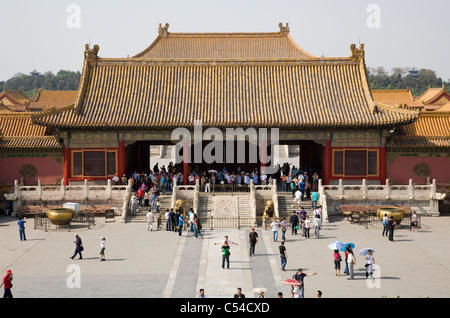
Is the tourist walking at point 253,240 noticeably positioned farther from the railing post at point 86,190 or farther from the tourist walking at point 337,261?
the railing post at point 86,190

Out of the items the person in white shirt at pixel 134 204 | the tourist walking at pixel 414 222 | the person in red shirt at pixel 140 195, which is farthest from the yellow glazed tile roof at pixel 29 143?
the tourist walking at pixel 414 222

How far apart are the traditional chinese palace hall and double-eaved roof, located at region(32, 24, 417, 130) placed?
0.23ft

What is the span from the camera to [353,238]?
38.8 meters

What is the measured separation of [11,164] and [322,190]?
71.4 ft

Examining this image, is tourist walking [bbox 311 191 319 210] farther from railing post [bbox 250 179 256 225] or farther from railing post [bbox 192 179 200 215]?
railing post [bbox 192 179 200 215]

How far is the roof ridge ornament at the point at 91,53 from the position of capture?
52.7 metres

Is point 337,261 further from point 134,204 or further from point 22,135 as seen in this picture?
point 22,135

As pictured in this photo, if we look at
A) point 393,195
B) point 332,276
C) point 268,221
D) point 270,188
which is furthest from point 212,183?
point 332,276

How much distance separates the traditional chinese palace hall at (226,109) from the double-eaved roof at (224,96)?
0.23 feet

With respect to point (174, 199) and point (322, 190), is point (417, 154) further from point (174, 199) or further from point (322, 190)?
point (174, 199)

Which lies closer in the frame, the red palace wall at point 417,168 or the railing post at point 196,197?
the railing post at point 196,197

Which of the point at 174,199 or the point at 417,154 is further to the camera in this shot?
the point at 417,154

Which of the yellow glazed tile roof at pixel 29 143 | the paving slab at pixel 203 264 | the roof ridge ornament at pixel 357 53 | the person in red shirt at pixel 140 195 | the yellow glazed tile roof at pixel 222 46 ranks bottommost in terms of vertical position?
the paving slab at pixel 203 264

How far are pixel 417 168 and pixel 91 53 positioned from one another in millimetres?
24750
